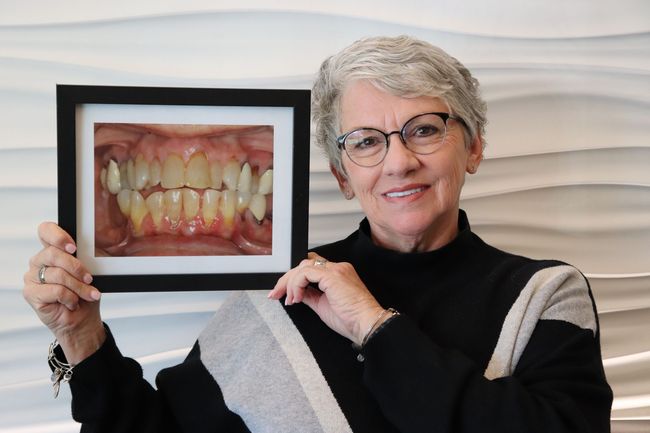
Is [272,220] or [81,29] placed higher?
[81,29]

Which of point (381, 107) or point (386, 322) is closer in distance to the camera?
point (386, 322)

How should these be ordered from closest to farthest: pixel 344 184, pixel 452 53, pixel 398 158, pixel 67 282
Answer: pixel 67 282 → pixel 398 158 → pixel 344 184 → pixel 452 53

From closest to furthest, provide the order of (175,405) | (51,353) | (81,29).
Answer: (51,353) < (175,405) < (81,29)

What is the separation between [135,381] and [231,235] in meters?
0.39

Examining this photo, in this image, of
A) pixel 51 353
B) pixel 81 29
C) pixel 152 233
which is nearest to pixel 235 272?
pixel 152 233

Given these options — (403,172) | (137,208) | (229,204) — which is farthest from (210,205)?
(403,172)

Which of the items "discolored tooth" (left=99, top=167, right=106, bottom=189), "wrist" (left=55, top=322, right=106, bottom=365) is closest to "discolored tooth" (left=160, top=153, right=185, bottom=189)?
"discolored tooth" (left=99, top=167, right=106, bottom=189)

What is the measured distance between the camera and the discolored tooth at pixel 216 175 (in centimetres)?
139

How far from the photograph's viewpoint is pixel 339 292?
1.36 metres

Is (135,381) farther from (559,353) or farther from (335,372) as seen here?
(559,353)

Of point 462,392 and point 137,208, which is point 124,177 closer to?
point 137,208

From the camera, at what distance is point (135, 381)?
59.9 inches

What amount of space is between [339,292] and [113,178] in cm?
47

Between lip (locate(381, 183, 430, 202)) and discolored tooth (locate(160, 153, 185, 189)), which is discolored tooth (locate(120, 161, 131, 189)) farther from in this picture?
lip (locate(381, 183, 430, 202))
